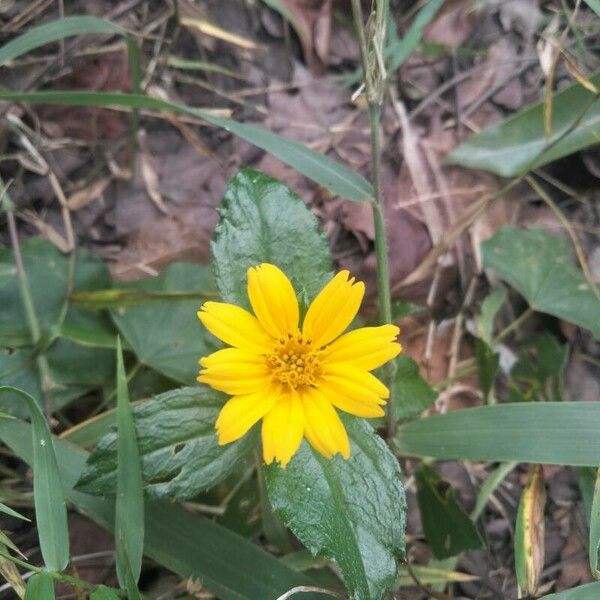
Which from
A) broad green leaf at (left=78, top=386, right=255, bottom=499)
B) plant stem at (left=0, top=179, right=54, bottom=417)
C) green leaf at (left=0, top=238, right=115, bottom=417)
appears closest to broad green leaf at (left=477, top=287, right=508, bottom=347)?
broad green leaf at (left=78, top=386, right=255, bottom=499)

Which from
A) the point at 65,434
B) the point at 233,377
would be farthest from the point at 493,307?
the point at 65,434

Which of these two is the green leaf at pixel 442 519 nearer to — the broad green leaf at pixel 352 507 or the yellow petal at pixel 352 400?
the broad green leaf at pixel 352 507

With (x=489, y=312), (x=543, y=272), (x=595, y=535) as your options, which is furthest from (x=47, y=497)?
(x=543, y=272)

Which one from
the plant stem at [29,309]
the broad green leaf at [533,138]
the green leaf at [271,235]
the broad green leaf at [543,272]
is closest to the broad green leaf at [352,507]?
the green leaf at [271,235]

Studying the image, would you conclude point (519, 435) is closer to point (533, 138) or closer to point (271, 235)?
point (271, 235)

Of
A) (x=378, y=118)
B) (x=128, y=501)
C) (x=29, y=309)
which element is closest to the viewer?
(x=128, y=501)

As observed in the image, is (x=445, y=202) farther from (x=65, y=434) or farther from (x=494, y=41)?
(x=65, y=434)

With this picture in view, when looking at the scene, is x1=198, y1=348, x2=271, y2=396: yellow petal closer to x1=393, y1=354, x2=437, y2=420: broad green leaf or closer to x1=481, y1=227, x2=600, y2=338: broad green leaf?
x1=393, y1=354, x2=437, y2=420: broad green leaf

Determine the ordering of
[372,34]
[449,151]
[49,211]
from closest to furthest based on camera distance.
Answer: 1. [372,34]
2. [49,211]
3. [449,151]
